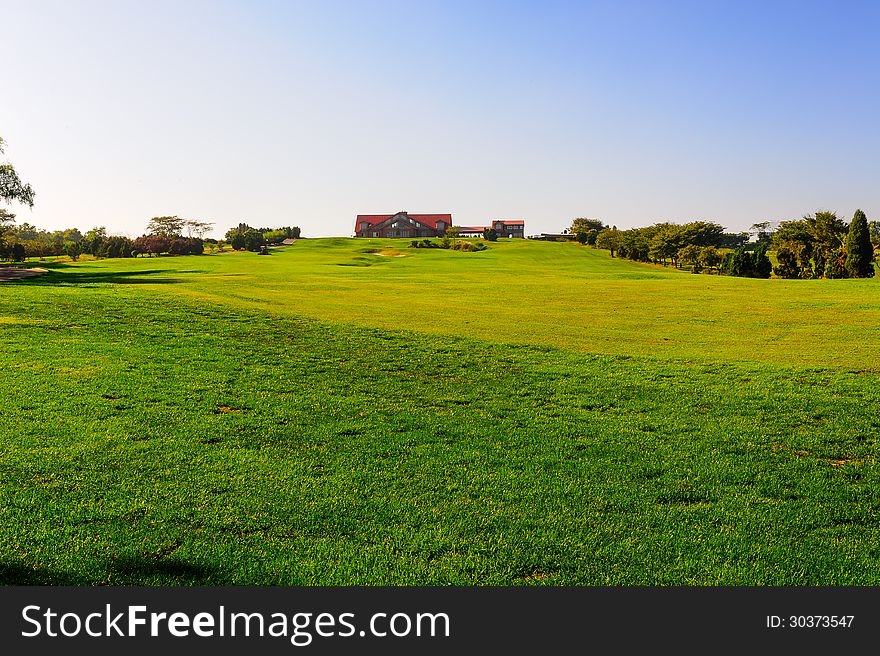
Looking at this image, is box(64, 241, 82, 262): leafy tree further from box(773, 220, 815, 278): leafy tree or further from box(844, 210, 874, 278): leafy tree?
box(844, 210, 874, 278): leafy tree

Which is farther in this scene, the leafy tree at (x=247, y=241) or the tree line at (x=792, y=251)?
the leafy tree at (x=247, y=241)

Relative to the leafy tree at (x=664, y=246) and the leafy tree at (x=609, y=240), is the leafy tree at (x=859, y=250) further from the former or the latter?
the leafy tree at (x=609, y=240)

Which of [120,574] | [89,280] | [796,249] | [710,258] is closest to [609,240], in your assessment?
[710,258]

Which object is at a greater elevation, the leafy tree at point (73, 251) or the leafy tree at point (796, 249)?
the leafy tree at point (796, 249)

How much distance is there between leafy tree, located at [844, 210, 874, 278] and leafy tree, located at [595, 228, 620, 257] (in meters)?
47.9

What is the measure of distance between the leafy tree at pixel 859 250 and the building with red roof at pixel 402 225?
11846cm

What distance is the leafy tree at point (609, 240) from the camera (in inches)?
4183

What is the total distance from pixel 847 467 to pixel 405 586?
6.43 meters

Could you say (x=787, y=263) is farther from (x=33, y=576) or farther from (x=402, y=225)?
(x=402, y=225)

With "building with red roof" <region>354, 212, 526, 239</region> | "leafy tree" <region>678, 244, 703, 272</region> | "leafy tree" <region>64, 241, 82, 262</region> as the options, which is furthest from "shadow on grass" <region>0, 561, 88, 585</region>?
"building with red roof" <region>354, 212, 526, 239</region>

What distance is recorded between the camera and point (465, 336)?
18875 mm

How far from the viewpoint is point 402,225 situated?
166375 millimetres

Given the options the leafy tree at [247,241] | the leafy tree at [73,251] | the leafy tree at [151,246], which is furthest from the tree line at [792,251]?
the leafy tree at [73,251]

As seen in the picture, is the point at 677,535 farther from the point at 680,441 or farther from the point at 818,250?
the point at 818,250
